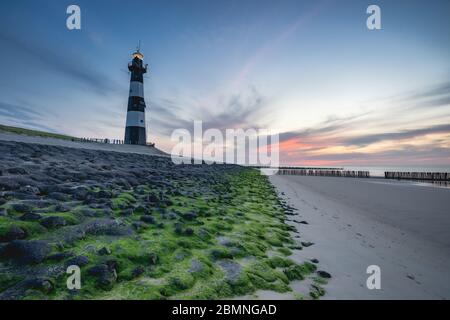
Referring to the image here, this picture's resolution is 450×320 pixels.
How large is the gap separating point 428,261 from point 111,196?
952cm

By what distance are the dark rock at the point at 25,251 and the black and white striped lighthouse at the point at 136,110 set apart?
42.3 m

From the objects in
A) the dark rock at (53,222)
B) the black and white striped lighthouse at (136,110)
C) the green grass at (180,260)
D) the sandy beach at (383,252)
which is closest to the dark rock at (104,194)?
the green grass at (180,260)

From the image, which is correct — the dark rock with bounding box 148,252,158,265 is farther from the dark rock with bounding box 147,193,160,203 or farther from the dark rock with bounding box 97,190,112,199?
the dark rock with bounding box 97,190,112,199

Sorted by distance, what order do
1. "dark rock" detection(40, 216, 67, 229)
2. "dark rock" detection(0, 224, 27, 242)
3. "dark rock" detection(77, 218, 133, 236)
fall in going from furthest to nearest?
1. "dark rock" detection(77, 218, 133, 236)
2. "dark rock" detection(40, 216, 67, 229)
3. "dark rock" detection(0, 224, 27, 242)

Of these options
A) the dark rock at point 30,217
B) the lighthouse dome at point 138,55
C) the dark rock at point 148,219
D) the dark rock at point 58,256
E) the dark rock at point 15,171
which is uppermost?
the lighthouse dome at point 138,55

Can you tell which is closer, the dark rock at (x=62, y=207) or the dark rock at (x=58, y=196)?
the dark rock at (x=62, y=207)

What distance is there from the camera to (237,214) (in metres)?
8.46

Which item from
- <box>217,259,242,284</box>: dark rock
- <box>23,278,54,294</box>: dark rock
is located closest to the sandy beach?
<box>217,259,242,284</box>: dark rock

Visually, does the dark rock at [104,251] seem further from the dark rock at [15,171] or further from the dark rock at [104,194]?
the dark rock at [15,171]

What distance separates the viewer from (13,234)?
386 cm

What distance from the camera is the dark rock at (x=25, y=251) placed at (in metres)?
3.34

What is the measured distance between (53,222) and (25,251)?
3.60 feet

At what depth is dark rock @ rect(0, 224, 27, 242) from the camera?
3.76m

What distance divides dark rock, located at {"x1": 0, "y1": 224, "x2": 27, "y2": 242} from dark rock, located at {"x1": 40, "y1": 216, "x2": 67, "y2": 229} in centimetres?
40
